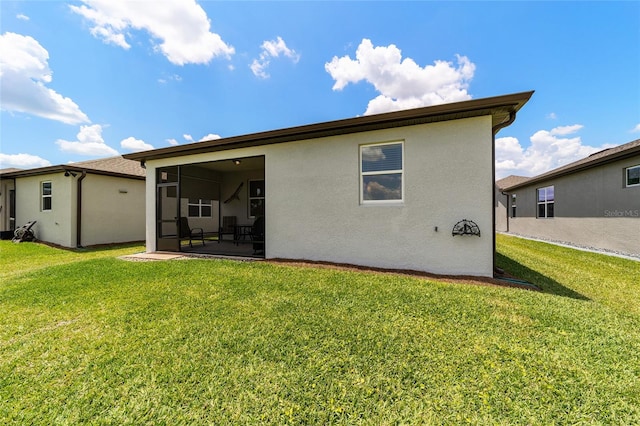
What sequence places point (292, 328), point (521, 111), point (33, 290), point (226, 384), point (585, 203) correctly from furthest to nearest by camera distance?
point (585, 203)
point (521, 111)
point (33, 290)
point (292, 328)
point (226, 384)

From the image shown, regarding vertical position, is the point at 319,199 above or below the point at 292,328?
above

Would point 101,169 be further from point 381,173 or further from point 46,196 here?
point 381,173

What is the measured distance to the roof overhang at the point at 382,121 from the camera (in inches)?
177

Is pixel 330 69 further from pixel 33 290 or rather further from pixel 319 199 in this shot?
pixel 33 290

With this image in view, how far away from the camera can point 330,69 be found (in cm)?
1076

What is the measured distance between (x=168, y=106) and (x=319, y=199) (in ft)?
36.0

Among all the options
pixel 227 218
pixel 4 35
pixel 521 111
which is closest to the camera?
pixel 521 111

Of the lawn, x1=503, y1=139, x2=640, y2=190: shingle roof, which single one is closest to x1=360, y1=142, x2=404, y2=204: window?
the lawn

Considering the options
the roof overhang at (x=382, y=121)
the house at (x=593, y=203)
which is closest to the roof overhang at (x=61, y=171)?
the roof overhang at (x=382, y=121)

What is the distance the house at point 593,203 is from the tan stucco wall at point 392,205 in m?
7.59

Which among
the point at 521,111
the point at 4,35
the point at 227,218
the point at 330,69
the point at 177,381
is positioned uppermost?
the point at 330,69

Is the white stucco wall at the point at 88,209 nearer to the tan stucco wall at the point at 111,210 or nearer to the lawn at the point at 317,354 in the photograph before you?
the tan stucco wall at the point at 111,210

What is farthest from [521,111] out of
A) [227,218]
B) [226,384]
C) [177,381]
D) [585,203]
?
[227,218]

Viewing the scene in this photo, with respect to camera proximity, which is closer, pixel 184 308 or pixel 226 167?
pixel 184 308
